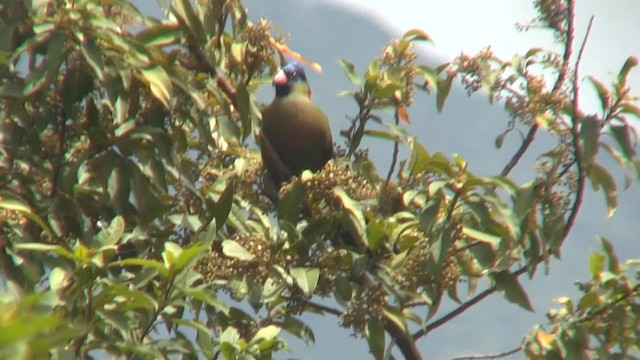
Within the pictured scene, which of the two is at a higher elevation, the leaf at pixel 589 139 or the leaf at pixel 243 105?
the leaf at pixel 589 139

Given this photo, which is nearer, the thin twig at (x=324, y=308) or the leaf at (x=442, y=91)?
the thin twig at (x=324, y=308)

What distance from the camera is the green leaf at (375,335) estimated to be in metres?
1.95

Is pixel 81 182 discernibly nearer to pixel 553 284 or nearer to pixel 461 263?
pixel 461 263

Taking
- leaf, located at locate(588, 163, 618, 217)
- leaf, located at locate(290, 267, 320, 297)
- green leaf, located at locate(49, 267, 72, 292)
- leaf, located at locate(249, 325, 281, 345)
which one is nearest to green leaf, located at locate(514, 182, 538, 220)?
leaf, located at locate(588, 163, 618, 217)

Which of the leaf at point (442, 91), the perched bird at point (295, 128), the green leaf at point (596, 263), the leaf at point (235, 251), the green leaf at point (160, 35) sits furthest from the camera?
the perched bird at point (295, 128)

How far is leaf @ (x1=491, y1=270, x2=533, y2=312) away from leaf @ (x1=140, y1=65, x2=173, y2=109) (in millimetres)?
667

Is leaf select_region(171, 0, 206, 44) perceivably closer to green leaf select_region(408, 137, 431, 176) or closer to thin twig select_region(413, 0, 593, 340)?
green leaf select_region(408, 137, 431, 176)

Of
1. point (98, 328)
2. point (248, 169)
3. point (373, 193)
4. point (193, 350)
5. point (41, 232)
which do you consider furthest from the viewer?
point (248, 169)

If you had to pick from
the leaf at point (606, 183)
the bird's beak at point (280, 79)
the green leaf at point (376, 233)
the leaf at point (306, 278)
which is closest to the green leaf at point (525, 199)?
the leaf at point (606, 183)

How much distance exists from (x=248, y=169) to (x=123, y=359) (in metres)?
0.71

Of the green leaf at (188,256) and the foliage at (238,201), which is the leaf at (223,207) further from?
the green leaf at (188,256)

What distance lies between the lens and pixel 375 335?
1.95 metres

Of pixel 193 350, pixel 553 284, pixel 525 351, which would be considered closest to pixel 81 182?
pixel 193 350

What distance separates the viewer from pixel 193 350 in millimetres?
1839
